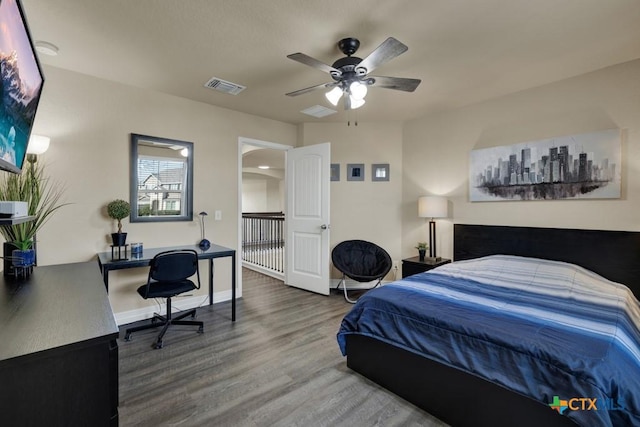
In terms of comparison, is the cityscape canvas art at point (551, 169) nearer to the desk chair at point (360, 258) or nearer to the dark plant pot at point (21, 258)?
the desk chair at point (360, 258)

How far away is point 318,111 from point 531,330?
11.1 feet

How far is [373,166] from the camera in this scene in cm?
456

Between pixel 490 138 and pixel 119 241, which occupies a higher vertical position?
pixel 490 138

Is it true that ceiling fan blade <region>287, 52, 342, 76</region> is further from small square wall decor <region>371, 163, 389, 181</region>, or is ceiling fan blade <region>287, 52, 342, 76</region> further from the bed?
small square wall decor <region>371, 163, 389, 181</region>

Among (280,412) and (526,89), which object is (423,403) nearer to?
(280,412)

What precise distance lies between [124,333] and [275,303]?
1629 mm

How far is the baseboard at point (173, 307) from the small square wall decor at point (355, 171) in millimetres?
2469

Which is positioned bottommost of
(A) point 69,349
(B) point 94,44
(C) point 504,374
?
(C) point 504,374

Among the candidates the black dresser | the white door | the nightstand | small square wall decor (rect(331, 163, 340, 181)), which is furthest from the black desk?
the nightstand

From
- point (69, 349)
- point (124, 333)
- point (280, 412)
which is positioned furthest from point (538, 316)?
point (124, 333)

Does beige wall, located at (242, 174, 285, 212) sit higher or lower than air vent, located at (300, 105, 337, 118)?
lower

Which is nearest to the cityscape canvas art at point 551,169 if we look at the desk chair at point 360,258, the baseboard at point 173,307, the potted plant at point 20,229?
the desk chair at point 360,258

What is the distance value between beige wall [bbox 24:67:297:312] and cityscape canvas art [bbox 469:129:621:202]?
330 cm

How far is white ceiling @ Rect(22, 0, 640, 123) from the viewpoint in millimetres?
1947
